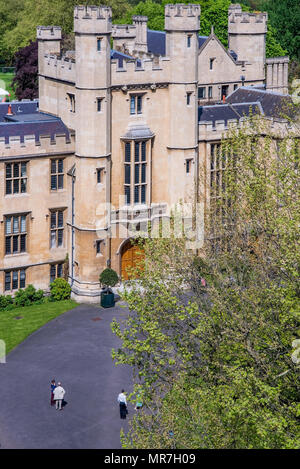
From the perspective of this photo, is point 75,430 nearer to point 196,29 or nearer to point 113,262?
point 113,262

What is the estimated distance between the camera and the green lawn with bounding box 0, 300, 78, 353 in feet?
150

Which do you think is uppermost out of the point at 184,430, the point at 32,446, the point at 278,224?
the point at 278,224

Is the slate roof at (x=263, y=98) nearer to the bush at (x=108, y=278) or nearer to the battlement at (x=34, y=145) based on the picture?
the battlement at (x=34, y=145)

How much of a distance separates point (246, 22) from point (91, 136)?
20547 millimetres

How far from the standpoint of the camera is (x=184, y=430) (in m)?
28.1

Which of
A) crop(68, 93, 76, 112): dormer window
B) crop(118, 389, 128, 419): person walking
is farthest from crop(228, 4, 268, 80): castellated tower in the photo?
crop(118, 389, 128, 419): person walking

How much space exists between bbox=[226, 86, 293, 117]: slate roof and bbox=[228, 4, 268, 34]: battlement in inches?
211

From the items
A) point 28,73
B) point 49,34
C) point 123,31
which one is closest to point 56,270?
point 49,34

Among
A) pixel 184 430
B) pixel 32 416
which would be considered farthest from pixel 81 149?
pixel 184 430

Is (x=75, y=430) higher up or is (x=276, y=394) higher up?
(x=276, y=394)

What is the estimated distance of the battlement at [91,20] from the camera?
47688 mm

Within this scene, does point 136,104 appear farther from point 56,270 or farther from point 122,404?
point 122,404

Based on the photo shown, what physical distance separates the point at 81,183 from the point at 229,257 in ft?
55.2

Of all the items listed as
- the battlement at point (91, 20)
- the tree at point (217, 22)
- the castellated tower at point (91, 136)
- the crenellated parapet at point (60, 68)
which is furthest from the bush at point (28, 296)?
the tree at point (217, 22)
